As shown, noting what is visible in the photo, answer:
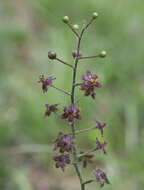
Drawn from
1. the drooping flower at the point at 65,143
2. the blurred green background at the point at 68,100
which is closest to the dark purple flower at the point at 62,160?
the drooping flower at the point at 65,143

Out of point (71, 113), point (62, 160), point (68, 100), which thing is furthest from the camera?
point (68, 100)

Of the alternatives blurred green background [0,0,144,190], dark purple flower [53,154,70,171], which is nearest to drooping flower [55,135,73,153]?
dark purple flower [53,154,70,171]

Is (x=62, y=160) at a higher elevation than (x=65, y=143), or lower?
lower

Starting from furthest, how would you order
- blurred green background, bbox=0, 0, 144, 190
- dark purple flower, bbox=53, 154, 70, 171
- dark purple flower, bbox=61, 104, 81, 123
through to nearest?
blurred green background, bbox=0, 0, 144, 190 → dark purple flower, bbox=53, 154, 70, 171 → dark purple flower, bbox=61, 104, 81, 123

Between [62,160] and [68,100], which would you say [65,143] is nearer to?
[62,160]

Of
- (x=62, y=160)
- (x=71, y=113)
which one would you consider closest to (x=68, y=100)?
(x=62, y=160)

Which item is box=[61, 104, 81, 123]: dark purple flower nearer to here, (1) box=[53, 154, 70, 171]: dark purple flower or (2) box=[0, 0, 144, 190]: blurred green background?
(1) box=[53, 154, 70, 171]: dark purple flower

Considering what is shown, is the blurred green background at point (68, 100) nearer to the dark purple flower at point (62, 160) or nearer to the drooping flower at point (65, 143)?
the dark purple flower at point (62, 160)

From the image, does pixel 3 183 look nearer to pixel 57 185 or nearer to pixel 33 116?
pixel 57 185

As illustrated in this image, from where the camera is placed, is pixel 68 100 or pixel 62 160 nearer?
pixel 62 160
